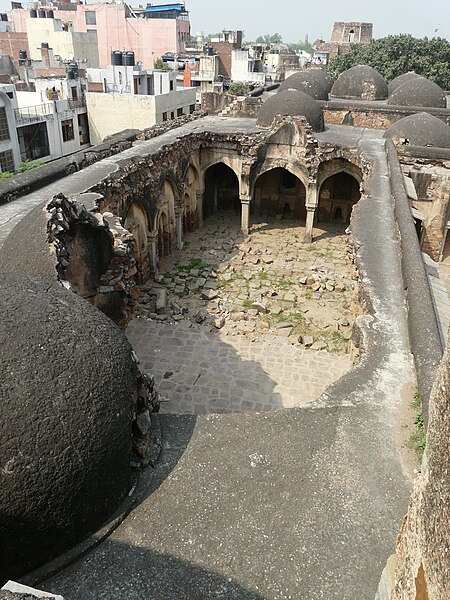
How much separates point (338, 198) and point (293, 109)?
4.37 metres

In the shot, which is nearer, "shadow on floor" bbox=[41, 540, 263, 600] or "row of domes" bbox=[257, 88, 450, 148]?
"shadow on floor" bbox=[41, 540, 263, 600]

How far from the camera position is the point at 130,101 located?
104 ft

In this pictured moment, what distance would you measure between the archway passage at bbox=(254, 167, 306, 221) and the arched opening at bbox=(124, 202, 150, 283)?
8.50m

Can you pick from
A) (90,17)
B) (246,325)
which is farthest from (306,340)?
(90,17)

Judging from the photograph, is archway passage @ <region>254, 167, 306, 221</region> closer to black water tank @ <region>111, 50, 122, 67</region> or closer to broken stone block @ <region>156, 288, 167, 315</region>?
broken stone block @ <region>156, 288, 167, 315</region>

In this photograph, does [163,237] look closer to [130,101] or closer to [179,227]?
[179,227]

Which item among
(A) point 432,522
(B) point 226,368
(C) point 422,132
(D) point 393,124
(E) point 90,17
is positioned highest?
(E) point 90,17

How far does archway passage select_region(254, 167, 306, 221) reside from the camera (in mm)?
23062

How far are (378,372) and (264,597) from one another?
11.6ft

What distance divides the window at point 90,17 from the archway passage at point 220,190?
1947 inches

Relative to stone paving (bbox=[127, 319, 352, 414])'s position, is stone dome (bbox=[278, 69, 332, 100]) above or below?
above

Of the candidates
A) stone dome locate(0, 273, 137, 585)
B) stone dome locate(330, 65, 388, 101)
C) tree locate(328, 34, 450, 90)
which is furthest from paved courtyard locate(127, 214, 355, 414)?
tree locate(328, 34, 450, 90)

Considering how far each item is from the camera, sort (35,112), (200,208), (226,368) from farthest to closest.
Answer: (35,112), (200,208), (226,368)

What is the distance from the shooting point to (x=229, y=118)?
2583 centimetres
